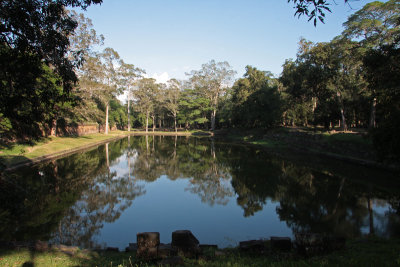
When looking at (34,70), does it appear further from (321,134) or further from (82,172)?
(321,134)

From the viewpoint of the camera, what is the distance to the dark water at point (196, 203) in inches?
303

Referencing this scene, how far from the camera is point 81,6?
25.3 ft

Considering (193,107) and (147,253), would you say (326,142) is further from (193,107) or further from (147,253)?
(193,107)

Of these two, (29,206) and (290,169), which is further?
(290,169)

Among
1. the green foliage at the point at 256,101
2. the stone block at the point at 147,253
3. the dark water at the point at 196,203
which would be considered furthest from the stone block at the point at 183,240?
the green foliage at the point at 256,101

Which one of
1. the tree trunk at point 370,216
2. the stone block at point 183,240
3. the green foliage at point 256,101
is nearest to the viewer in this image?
the stone block at point 183,240

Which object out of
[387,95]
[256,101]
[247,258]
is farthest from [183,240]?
[256,101]

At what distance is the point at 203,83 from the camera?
206 feet

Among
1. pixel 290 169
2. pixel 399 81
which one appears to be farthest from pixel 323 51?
pixel 399 81

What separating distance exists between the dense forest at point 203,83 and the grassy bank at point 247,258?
13.8 feet

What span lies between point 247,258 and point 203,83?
195 ft

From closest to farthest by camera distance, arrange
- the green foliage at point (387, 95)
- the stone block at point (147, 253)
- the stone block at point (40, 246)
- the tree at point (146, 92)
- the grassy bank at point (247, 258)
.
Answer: the grassy bank at point (247, 258) < the stone block at point (147, 253) < the stone block at point (40, 246) < the green foliage at point (387, 95) < the tree at point (146, 92)

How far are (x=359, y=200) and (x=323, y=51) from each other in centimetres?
2160

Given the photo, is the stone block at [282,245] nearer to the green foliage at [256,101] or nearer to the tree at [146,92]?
the green foliage at [256,101]
